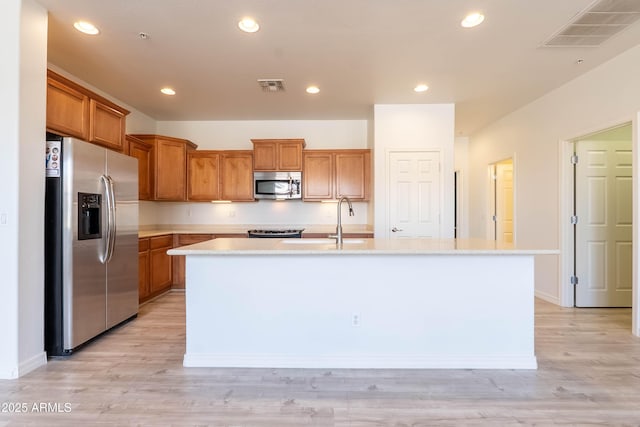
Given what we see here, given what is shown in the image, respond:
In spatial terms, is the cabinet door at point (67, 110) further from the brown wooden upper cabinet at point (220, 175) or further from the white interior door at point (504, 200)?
the white interior door at point (504, 200)

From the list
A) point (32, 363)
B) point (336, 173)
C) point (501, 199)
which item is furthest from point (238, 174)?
point (501, 199)

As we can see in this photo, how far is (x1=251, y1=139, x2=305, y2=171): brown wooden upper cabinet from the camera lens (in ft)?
16.2

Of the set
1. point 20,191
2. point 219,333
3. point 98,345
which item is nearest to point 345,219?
point 219,333

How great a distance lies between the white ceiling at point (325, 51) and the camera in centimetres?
241

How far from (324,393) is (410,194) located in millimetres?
3061

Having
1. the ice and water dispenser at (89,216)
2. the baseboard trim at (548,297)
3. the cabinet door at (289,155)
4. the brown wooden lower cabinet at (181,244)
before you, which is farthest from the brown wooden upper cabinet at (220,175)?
the baseboard trim at (548,297)

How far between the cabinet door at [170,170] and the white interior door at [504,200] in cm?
512

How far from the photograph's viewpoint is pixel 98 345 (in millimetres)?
2852

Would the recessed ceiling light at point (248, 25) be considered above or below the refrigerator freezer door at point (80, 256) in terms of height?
above

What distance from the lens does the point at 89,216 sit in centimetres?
276

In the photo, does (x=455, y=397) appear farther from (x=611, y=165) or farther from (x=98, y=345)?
(x=611, y=165)

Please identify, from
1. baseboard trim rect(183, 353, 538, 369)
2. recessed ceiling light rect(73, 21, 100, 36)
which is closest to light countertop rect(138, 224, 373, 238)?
baseboard trim rect(183, 353, 538, 369)

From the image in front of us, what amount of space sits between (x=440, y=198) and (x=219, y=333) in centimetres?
332

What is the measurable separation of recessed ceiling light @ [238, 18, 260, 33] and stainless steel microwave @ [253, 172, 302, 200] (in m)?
2.47
